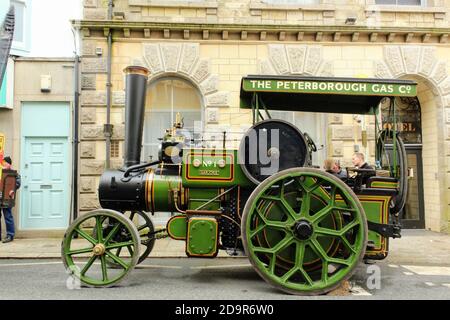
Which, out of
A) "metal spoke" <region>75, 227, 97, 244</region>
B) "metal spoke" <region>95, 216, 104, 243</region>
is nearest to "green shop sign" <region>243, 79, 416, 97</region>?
"metal spoke" <region>95, 216, 104, 243</region>

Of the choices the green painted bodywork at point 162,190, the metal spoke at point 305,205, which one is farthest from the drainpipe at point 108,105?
the metal spoke at point 305,205

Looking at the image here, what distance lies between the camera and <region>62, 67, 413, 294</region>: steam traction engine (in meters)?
4.66

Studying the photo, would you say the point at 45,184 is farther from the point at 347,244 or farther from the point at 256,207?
the point at 347,244

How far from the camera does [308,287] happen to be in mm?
4566

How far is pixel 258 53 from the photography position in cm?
989

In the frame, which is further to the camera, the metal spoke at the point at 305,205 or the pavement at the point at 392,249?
the pavement at the point at 392,249

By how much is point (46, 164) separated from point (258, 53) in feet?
18.1

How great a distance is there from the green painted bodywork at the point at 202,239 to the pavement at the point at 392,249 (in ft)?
7.77

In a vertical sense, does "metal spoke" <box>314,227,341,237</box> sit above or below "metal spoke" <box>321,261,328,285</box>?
above

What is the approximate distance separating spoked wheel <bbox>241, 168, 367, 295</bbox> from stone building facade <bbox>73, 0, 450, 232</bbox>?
483 cm

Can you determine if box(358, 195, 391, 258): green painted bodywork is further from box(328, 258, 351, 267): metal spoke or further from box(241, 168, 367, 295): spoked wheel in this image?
box(328, 258, 351, 267): metal spoke

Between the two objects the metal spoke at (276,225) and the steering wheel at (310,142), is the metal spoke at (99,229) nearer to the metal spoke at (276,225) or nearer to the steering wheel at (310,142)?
the metal spoke at (276,225)

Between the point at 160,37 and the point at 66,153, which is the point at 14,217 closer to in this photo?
the point at 66,153

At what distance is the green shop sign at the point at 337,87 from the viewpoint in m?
4.88
